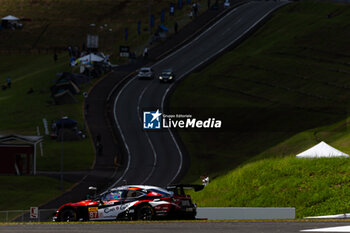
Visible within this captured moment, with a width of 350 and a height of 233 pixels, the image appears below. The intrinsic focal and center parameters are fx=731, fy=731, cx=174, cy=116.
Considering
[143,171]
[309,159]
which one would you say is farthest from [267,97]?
[309,159]

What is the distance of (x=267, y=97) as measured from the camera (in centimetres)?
9550

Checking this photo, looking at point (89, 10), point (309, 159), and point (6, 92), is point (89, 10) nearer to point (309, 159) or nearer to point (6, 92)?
point (6, 92)

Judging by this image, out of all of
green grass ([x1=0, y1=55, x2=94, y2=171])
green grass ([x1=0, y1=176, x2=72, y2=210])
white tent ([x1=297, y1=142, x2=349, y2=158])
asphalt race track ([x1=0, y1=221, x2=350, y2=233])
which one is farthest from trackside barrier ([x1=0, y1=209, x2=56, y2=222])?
green grass ([x1=0, y1=55, x2=94, y2=171])

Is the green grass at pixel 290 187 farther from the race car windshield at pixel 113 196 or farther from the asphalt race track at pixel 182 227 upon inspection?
the asphalt race track at pixel 182 227

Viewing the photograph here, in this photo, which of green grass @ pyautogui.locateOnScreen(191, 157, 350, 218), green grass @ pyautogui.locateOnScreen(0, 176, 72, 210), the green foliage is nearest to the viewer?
green grass @ pyautogui.locateOnScreen(191, 157, 350, 218)

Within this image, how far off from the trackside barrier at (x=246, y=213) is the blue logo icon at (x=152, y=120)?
55.4 m

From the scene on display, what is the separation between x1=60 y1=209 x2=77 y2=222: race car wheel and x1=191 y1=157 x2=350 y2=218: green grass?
41.9ft

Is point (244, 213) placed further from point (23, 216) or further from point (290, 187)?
point (23, 216)

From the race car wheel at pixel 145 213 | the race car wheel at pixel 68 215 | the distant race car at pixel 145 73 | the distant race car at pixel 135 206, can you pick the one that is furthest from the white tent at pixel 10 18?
the race car wheel at pixel 145 213

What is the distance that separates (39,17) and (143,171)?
352ft

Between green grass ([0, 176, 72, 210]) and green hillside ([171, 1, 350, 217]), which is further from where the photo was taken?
green grass ([0, 176, 72, 210])

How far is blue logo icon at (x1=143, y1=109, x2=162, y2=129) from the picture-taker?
9031 cm

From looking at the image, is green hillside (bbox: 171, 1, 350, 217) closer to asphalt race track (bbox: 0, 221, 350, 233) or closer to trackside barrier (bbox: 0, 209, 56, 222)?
trackside barrier (bbox: 0, 209, 56, 222)

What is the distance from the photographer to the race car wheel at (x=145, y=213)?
90.5 ft
